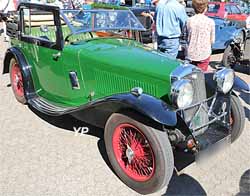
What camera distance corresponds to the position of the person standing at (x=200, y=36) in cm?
410

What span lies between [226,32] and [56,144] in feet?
21.9

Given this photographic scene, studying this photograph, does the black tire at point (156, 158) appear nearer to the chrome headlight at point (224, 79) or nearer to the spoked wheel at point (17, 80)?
the chrome headlight at point (224, 79)

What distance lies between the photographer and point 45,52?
3.98 meters

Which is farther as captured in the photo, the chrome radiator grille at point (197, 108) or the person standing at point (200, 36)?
the person standing at point (200, 36)

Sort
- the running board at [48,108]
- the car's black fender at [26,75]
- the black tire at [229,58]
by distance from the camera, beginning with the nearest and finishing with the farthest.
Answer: the running board at [48,108]
the car's black fender at [26,75]
the black tire at [229,58]

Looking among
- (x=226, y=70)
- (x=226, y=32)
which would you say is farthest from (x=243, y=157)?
(x=226, y=32)

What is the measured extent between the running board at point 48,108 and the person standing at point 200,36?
183 centimetres

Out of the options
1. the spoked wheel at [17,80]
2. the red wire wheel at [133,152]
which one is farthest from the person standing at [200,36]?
the spoked wheel at [17,80]

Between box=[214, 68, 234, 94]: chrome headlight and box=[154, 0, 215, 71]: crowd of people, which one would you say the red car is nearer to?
box=[154, 0, 215, 71]: crowd of people

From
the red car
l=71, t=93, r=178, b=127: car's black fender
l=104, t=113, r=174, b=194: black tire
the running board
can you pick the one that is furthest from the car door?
the red car

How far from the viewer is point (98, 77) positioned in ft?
11.1

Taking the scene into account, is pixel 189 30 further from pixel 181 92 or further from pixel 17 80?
pixel 17 80

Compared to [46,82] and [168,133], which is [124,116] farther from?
[46,82]

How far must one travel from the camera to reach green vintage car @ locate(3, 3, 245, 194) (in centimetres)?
267
